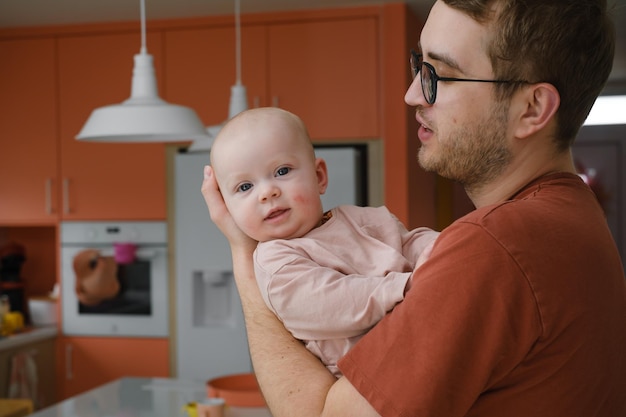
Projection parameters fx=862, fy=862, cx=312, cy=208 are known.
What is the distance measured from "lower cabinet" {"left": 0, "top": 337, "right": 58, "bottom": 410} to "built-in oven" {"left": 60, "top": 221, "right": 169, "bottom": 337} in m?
0.18

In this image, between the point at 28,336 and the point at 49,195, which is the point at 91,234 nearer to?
the point at 49,195

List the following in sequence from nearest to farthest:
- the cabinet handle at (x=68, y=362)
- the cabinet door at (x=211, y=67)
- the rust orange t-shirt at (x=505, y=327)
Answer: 1. the rust orange t-shirt at (x=505, y=327)
2. the cabinet door at (x=211, y=67)
3. the cabinet handle at (x=68, y=362)

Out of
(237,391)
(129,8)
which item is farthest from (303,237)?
(129,8)

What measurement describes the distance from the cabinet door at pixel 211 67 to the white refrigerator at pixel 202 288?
0.32m

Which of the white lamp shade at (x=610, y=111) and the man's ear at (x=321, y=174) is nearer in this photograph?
the man's ear at (x=321, y=174)

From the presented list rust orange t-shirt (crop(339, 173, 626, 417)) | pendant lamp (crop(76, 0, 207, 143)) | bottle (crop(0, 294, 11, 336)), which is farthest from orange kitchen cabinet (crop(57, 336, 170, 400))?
rust orange t-shirt (crop(339, 173, 626, 417))

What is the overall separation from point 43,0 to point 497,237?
369 cm

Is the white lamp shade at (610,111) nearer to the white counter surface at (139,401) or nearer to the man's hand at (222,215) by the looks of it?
the white counter surface at (139,401)

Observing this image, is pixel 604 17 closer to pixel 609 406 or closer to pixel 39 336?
pixel 609 406

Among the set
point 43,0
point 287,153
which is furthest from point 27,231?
point 287,153

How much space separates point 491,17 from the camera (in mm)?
1123

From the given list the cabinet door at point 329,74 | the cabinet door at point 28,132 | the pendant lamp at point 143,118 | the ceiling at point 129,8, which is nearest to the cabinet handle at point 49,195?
the cabinet door at point 28,132

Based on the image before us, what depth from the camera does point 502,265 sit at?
3.15ft

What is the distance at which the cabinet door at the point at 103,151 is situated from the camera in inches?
183
